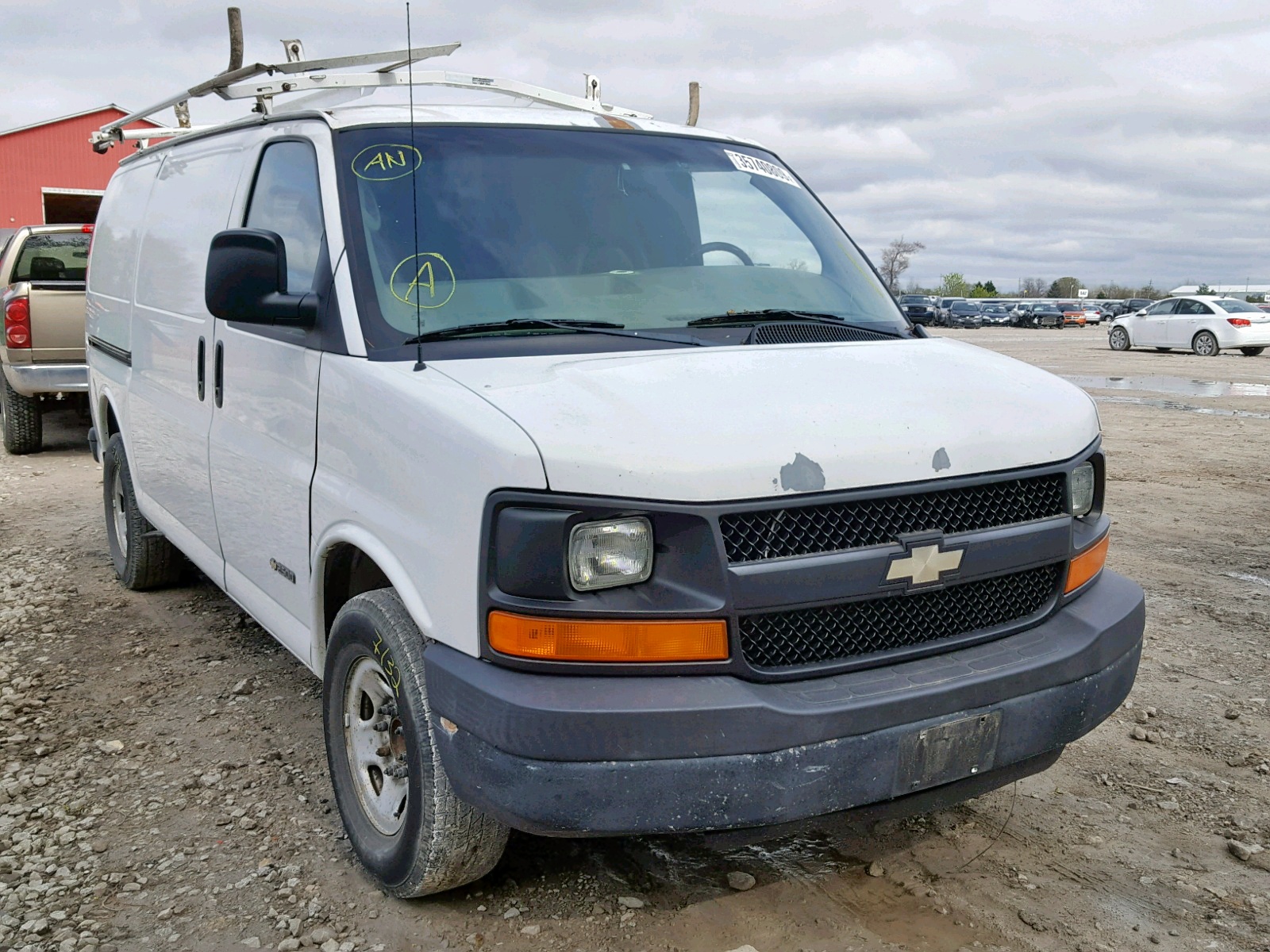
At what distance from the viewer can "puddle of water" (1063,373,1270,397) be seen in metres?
17.6

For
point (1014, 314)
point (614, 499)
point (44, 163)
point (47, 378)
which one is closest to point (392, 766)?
point (614, 499)

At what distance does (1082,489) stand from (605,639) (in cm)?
144

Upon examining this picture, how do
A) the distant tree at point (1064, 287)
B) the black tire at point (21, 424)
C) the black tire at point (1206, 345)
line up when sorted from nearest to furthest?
the black tire at point (21, 424) < the black tire at point (1206, 345) < the distant tree at point (1064, 287)

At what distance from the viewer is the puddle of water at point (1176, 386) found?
1765cm

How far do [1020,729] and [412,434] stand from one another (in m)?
1.57

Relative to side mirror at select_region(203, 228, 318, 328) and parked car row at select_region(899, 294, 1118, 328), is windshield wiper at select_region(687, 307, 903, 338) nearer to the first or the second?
side mirror at select_region(203, 228, 318, 328)

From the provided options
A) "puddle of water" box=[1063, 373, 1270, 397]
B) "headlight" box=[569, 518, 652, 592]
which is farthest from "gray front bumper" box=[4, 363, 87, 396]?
"puddle of water" box=[1063, 373, 1270, 397]

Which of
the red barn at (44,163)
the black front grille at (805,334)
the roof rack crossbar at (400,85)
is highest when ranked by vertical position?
the red barn at (44,163)

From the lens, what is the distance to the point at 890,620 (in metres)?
2.62

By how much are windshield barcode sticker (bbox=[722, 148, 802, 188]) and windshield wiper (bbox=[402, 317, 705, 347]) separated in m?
1.24

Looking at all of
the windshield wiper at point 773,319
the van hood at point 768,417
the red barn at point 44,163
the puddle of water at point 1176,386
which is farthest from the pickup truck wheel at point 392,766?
the red barn at point 44,163

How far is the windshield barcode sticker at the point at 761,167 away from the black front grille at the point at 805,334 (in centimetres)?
96

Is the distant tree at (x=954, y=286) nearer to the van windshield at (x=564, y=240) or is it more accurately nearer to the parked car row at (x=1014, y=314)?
the parked car row at (x=1014, y=314)

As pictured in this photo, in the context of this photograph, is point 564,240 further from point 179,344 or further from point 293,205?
point 179,344
